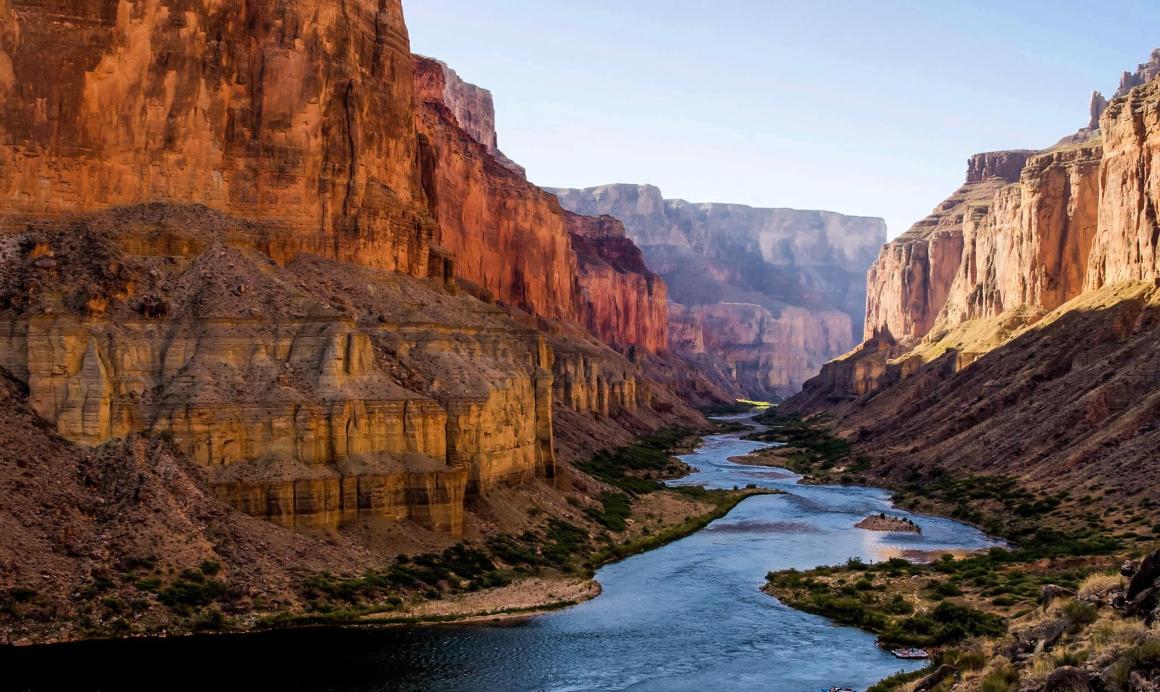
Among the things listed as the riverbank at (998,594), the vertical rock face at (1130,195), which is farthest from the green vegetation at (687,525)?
the vertical rock face at (1130,195)

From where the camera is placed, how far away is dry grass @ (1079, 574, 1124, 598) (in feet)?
95.5

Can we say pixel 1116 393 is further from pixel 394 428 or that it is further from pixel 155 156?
pixel 155 156

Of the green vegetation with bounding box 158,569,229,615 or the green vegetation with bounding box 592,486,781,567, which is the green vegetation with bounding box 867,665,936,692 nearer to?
the green vegetation with bounding box 158,569,229,615

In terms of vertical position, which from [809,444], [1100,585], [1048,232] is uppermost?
[1048,232]

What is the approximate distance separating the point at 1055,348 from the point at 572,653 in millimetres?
77379

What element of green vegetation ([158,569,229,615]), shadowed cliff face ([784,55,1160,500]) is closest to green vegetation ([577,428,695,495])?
shadowed cliff face ([784,55,1160,500])

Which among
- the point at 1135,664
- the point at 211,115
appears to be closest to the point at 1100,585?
the point at 1135,664

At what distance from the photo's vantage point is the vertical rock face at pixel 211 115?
58031mm

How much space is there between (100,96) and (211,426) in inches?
809

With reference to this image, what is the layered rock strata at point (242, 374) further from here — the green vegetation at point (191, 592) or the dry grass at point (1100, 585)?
the dry grass at point (1100, 585)

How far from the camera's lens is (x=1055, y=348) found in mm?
106250

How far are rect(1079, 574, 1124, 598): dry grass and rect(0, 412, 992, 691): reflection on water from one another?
1020cm

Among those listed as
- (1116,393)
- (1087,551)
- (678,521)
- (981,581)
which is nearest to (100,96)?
(678,521)

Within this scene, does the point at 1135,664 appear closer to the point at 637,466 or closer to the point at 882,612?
the point at 882,612
